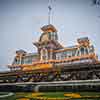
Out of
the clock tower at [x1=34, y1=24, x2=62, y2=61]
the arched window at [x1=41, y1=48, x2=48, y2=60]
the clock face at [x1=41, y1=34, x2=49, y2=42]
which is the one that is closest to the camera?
the clock tower at [x1=34, y1=24, x2=62, y2=61]

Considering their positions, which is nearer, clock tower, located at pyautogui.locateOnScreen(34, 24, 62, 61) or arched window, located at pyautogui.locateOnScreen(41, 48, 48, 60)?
clock tower, located at pyautogui.locateOnScreen(34, 24, 62, 61)

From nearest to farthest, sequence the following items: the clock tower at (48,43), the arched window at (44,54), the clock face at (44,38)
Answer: the clock tower at (48,43) → the arched window at (44,54) → the clock face at (44,38)

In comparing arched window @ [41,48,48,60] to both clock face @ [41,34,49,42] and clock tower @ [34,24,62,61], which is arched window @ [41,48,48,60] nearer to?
clock tower @ [34,24,62,61]

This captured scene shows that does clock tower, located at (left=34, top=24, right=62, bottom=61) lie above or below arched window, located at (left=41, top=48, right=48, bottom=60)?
above

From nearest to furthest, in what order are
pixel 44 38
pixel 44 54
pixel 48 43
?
pixel 48 43 → pixel 44 54 → pixel 44 38

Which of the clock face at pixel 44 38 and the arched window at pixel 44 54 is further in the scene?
the clock face at pixel 44 38

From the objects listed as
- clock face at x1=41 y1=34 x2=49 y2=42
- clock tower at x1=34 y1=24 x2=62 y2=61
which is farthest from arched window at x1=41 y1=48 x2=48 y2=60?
clock face at x1=41 y1=34 x2=49 y2=42

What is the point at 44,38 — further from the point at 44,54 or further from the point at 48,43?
the point at 44,54

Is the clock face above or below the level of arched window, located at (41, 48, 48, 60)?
above

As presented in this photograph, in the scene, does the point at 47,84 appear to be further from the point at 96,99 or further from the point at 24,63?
the point at 24,63

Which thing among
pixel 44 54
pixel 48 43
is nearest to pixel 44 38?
pixel 48 43

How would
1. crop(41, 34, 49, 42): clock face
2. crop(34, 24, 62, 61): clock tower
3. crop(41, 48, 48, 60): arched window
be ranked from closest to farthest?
crop(34, 24, 62, 61): clock tower, crop(41, 48, 48, 60): arched window, crop(41, 34, 49, 42): clock face

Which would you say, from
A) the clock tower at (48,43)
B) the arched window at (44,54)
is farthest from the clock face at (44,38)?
the arched window at (44,54)

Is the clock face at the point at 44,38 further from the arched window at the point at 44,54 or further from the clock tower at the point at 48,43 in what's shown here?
the arched window at the point at 44,54
